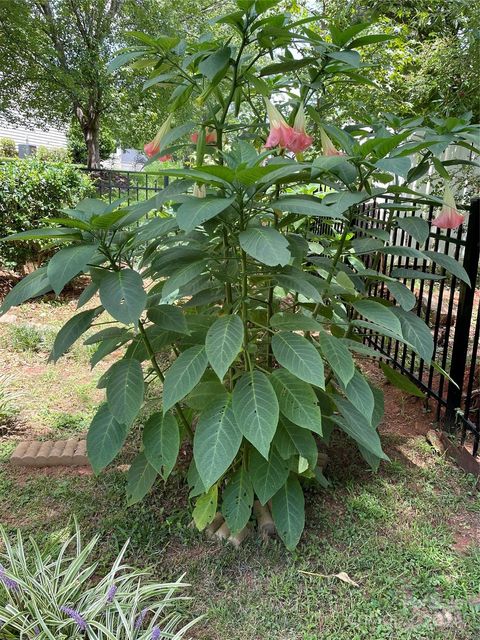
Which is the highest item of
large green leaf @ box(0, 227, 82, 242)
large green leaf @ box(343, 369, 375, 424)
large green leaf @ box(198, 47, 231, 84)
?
large green leaf @ box(198, 47, 231, 84)

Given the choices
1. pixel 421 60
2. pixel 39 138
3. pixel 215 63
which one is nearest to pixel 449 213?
pixel 215 63

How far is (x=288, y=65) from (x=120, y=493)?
1.93 m

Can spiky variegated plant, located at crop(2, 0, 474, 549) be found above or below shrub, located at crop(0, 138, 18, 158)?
below

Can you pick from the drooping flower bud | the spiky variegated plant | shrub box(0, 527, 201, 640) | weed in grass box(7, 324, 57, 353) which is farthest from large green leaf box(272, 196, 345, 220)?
weed in grass box(7, 324, 57, 353)

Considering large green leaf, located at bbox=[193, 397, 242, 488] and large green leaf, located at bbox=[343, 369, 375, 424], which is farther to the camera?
large green leaf, located at bbox=[343, 369, 375, 424]

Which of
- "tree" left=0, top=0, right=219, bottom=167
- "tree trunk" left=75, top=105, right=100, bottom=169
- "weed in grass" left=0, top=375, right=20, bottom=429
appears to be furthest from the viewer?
"tree trunk" left=75, top=105, right=100, bottom=169

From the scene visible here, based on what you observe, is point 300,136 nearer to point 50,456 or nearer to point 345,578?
point 345,578

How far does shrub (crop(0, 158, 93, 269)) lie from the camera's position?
212 inches

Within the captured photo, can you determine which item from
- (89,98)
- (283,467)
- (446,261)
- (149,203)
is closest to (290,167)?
(149,203)

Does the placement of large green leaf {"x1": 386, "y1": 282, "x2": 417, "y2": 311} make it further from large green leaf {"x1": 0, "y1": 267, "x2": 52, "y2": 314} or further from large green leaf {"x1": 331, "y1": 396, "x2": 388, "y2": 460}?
large green leaf {"x1": 0, "y1": 267, "x2": 52, "y2": 314}

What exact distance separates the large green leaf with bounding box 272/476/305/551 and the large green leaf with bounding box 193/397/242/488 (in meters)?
0.48

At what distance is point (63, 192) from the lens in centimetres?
587

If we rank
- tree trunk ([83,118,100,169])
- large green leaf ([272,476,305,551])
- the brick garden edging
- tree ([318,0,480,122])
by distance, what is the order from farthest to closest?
tree trunk ([83,118,100,169]) < tree ([318,0,480,122]) < the brick garden edging < large green leaf ([272,476,305,551])

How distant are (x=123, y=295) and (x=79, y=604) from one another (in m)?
1.00
